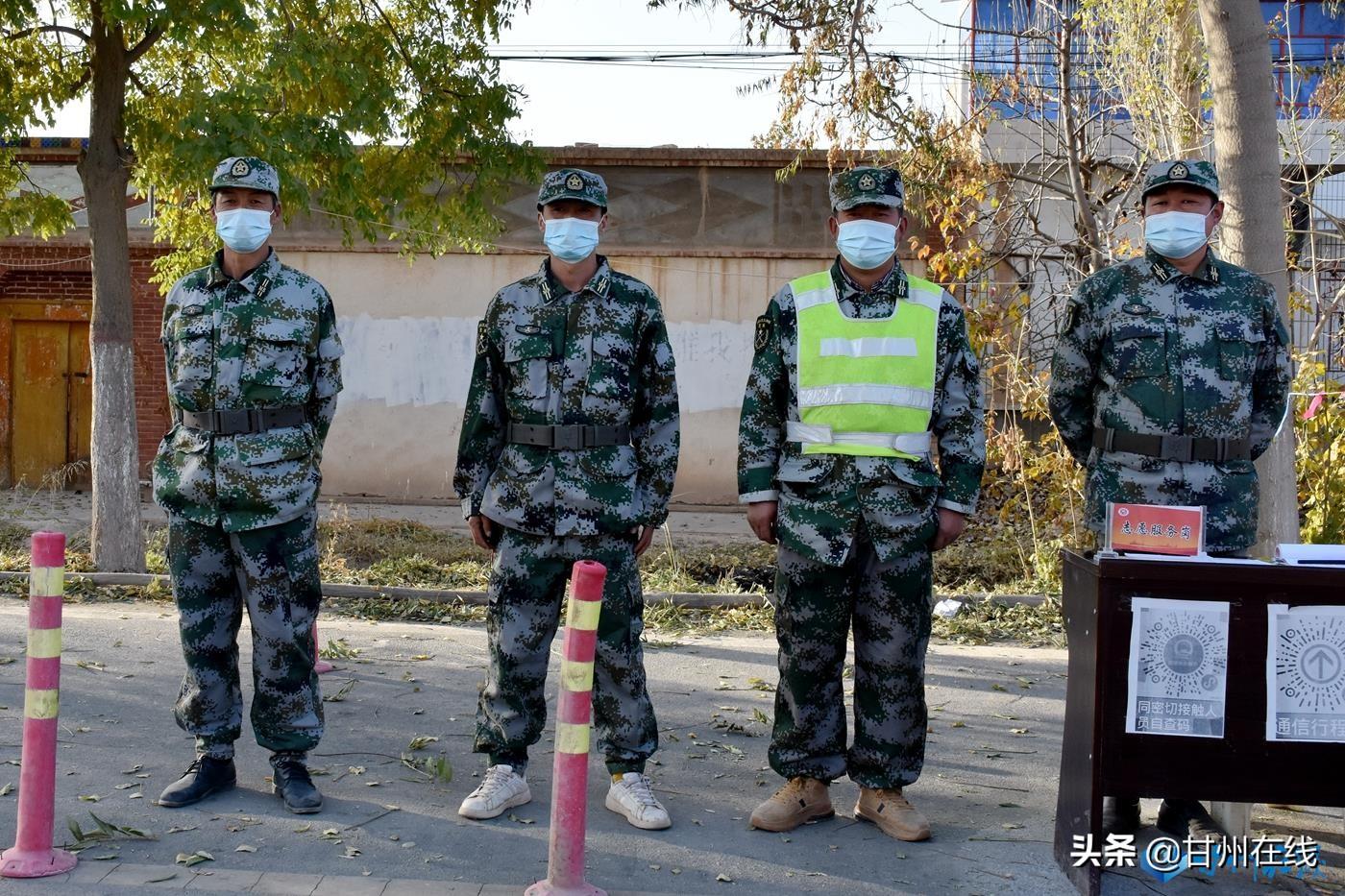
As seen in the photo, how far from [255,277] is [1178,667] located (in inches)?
132

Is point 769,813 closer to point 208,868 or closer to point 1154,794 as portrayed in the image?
point 1154,794

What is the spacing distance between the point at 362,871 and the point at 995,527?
8.32 m

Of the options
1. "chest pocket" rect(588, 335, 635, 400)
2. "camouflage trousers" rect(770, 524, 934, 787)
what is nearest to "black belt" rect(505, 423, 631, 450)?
"chest pocket" rect(588, 335, 635, 400)

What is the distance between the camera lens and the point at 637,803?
4.57 metres

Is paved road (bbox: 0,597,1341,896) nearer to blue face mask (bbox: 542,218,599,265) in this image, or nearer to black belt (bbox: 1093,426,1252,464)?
Answer: black belt (bbox: 1093,426,1252,464)

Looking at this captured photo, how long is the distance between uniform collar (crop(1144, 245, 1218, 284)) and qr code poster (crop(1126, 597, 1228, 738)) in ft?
4.23

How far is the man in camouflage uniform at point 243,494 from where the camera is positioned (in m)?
4.58

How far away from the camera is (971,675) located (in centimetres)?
709

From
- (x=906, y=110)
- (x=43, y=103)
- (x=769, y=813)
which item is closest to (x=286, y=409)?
(x=769, y=813)

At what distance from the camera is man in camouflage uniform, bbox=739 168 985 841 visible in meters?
4.43

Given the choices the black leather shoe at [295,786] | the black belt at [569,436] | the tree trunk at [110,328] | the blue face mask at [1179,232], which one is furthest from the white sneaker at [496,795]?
the tree trunk at [110,328]

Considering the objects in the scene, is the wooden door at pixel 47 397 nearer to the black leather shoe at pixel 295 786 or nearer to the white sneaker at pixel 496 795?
the black leather shoe at pixel 295 786

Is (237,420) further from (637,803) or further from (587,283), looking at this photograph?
(637,803)

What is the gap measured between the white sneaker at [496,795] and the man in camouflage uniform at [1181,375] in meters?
2.10
